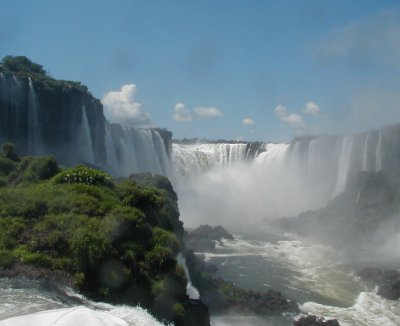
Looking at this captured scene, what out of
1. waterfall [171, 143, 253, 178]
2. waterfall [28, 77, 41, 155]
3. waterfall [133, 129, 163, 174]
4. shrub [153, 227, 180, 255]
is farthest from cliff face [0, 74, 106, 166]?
shrub [153, 227, 180, 255]

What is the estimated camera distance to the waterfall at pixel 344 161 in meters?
48.7

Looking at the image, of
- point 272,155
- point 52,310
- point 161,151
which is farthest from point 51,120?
point 52,310

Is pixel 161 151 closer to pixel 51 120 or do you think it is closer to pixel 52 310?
pixel 51 120

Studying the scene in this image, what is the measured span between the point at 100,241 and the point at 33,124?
28.0 m

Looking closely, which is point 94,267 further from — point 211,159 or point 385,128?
point 211,159

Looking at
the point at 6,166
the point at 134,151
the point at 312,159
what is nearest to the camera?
the point at 6,166

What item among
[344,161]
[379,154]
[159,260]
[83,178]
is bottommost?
[159,260]

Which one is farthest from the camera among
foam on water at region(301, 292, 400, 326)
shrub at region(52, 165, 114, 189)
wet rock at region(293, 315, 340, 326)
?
foam on water at region(301, 292, 400, 326)

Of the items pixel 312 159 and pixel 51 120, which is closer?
pixel 51 120

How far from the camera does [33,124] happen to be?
36.7 meters

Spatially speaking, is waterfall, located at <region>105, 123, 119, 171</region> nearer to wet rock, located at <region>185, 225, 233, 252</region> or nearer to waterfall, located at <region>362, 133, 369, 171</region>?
wet rock, located at <region>185, 225, 233, 252</region>

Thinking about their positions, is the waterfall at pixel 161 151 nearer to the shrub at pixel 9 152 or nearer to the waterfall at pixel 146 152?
the waterfall at pixel 146 152

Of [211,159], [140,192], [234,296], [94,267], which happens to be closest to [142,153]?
[211,159]

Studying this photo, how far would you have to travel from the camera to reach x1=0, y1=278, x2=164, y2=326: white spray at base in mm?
7160
